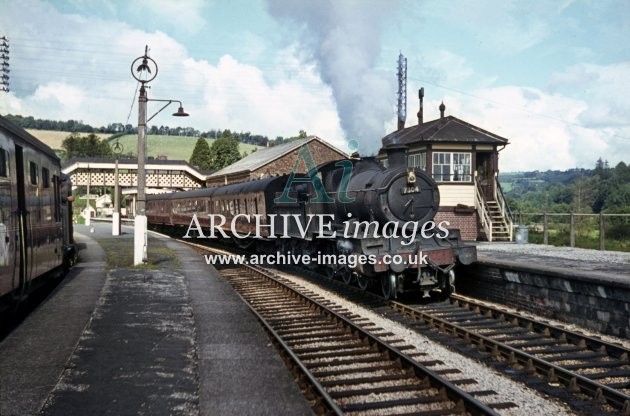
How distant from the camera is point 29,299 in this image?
1108 centimetres

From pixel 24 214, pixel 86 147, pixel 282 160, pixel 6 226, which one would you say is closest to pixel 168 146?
pixel 86 147

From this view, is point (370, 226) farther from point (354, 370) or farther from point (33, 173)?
point (33, 173)

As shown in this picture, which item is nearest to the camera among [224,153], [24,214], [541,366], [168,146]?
[541,366]

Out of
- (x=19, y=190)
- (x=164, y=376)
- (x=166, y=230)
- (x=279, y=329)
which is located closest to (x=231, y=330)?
(x=279, y=329)

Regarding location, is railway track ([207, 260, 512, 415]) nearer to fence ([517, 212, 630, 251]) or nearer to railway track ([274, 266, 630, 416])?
railway track ([274, 266, 630, 416])

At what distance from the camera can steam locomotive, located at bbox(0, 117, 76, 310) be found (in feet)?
23.9

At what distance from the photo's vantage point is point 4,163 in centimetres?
746

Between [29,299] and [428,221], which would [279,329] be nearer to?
[428,221]

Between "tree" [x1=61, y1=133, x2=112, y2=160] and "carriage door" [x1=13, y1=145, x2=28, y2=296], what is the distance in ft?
339

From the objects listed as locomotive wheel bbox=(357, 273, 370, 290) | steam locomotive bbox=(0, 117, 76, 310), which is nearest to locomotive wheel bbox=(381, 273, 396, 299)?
locomotive wheel bbox=(357, 273, 370, 290)

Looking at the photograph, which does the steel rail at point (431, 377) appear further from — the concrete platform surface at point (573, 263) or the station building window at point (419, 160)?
the station building window at point (419, 160)

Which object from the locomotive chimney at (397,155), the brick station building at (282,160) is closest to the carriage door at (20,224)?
the locomotive chimney at (397,155)

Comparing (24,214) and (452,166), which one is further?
(452,166)

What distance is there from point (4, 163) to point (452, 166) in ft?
59.0
